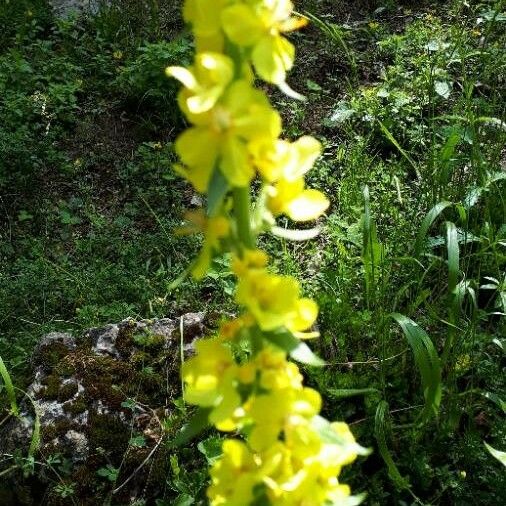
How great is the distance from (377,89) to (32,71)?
2270 millimetres

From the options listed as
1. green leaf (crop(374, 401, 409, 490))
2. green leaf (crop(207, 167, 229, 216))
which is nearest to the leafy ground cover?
green leaf (crop(374, 401, 409, 490))

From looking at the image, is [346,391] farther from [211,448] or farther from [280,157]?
[280,157]

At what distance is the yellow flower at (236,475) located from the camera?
97 cm

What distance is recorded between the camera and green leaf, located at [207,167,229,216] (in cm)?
89

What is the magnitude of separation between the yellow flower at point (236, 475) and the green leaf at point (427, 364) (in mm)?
916

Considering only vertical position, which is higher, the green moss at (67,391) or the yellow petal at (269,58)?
the yellow petal at (269,58)

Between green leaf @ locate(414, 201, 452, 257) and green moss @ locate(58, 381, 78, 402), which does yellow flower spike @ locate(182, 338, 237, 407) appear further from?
green moss @ locate(58, 381, 78, 402)

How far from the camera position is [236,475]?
1000mm

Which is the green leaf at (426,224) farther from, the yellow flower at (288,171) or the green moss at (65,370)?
the green moss at (65,370)

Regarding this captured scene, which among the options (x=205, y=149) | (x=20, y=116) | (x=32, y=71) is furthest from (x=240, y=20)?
(x=32, y=71)

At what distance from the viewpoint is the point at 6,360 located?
9.18 feet

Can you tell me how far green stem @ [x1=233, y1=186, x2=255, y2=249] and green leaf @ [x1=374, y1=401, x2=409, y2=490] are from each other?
3.57 ft

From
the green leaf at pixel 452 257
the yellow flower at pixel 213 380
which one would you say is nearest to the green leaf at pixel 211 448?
the green leaf at pixel 452 257

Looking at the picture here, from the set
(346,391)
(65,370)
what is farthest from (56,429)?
(346,391)
